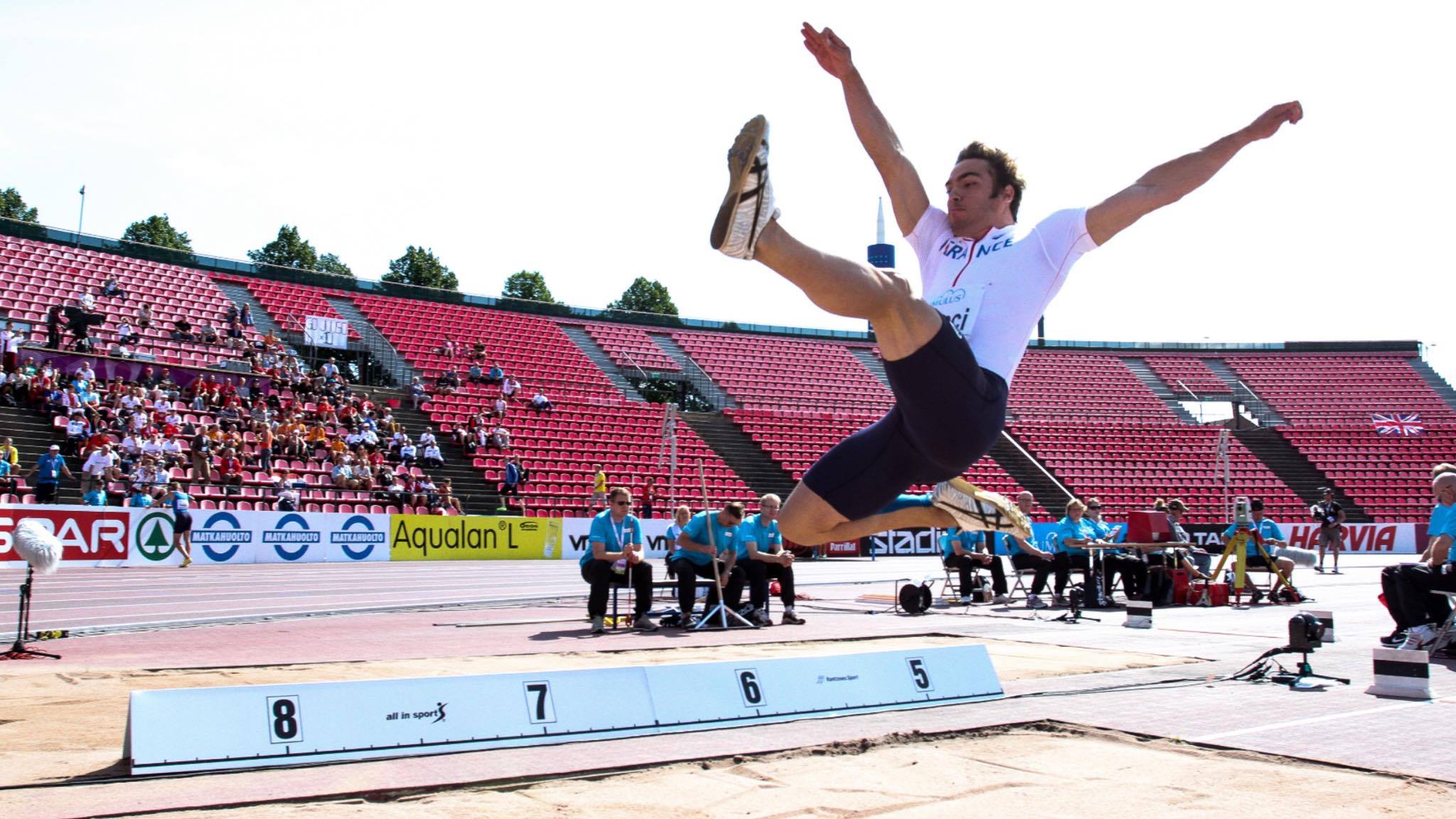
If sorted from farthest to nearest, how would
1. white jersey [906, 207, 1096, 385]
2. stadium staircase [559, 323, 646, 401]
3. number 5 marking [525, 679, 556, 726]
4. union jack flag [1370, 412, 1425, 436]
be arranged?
1. union jack flag [1370, 412, 1425, 436]
2. stadium staircase [559, 323, 646, 401]
3. number 5 marking [525, 679, 556, 726]
4. white jersey [906, 207, 1096, 385]

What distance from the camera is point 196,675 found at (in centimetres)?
805

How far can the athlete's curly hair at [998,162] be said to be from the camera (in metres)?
4.50

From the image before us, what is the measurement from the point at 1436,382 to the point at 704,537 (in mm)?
45411

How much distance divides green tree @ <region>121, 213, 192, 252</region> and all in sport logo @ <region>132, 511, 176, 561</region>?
64574 mm

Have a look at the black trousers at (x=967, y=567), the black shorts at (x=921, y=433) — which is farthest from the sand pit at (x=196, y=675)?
the black trousers at (x=967, y=567)

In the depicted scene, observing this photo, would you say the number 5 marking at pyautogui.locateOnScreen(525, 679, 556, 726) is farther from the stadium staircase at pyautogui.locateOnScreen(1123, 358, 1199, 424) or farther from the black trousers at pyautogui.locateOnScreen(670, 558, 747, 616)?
the stadium staircase at pyautogui.locateOnScreen(1123, 358, 1199, 424)

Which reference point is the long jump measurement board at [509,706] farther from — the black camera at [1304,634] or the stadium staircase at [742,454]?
the stadium staircase at [742,454]

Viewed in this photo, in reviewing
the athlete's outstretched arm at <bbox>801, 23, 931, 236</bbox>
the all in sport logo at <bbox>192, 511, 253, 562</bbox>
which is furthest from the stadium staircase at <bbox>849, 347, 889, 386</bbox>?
the athlete's outstretched arm at <bbox>801, 23, 931, 236</bbox>

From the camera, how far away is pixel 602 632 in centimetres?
1177

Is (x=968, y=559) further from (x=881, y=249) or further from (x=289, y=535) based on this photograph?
(x=881, y=249)

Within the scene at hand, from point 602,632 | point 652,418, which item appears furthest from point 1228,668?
point 652,418

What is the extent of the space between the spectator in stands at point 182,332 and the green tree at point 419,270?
5380cm

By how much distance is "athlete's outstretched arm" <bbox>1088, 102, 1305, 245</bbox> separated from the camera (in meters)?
4.18

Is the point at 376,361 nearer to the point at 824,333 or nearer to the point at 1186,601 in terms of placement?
the point at 824,333
